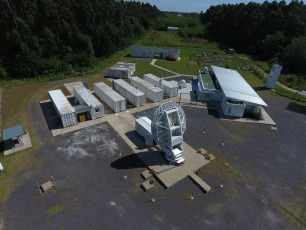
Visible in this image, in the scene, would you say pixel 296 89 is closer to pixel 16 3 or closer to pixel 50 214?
pixel 50 214

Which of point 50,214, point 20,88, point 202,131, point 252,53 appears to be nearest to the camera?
point 50,214

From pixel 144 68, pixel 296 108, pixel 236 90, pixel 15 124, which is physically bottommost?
pixel 15 124

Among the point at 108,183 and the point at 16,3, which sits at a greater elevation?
the point at 16,3

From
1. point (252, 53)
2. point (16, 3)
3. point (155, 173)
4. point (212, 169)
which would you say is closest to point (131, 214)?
point (155, 173)

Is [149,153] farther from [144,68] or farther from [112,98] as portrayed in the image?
[144,68]

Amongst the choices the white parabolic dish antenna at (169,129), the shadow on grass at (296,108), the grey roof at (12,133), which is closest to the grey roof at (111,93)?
the white parabolic dish antenna at (169,129)

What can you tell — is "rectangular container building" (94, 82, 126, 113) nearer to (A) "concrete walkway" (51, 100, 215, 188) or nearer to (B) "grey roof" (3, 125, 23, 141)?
(A) "concrete walkway" (51, 100, 215, 188)

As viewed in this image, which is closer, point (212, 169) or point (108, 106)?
point (212, 169)

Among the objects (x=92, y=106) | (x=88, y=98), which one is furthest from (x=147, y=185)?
(x=88, y=98)
